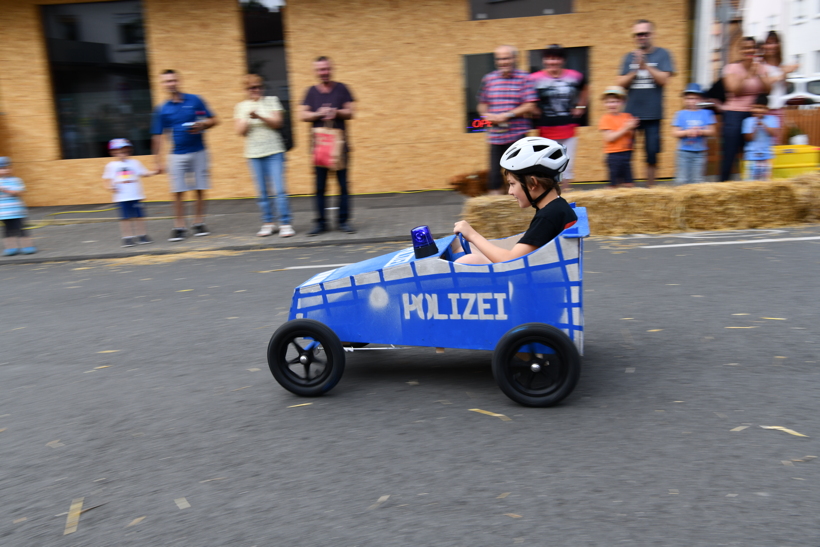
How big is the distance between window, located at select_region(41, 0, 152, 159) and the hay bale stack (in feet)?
26.0

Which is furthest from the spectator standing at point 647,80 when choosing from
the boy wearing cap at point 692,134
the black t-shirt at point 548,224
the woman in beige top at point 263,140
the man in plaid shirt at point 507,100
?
the black t-shirt at point 548,224

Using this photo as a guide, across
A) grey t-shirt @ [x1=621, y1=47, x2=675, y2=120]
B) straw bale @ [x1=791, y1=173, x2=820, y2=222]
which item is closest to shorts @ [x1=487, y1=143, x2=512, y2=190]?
grey t-shirt @ [x1=621, y1=47, x2=675, y2=120]

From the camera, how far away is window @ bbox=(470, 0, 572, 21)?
12.7 m

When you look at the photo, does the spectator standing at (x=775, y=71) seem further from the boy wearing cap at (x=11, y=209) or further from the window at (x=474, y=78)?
the boy wearing cap at (x=11, y=209)

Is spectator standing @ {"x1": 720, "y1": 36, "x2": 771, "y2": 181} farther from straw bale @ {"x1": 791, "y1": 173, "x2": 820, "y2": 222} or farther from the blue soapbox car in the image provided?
the blue soapbox car

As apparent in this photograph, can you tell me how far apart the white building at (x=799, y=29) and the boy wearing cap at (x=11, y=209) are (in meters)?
31.9

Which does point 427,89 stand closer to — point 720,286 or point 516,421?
point 720,286

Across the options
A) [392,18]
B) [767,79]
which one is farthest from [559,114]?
[392,18]

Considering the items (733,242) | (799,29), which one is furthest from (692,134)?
(799,29)

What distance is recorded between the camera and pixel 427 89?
43.0 ft

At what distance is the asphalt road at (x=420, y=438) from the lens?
2.79 m

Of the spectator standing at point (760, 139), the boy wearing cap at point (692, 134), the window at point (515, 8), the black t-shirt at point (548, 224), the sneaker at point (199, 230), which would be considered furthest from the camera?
the window at point (515, 8)

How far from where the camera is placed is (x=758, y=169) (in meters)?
9.66

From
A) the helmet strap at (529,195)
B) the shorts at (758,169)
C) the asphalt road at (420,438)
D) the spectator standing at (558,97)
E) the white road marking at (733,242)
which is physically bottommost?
the asphalt road at (420,438)
